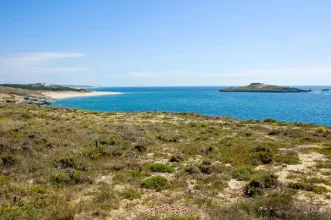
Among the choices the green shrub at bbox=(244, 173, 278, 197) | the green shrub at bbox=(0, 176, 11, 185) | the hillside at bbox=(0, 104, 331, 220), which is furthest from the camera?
the green shrub at bbox=(0, 176, 11, 185)

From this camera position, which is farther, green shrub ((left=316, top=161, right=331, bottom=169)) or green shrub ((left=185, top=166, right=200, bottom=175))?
green shrub ((left=316, top=161, right=331, bottom=169))

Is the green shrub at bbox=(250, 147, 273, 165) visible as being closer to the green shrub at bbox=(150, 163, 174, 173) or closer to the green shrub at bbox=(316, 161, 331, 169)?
the green shrub at bbox=(316, 161, 331, 169)

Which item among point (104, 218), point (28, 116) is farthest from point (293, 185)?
point (28, 116)

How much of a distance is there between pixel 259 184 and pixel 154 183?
4.97 meters

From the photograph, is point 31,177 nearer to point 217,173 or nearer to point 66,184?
point 66,184

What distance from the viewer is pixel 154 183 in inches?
523

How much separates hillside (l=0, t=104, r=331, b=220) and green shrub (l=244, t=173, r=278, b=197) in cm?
4

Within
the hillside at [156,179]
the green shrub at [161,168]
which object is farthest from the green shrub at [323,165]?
the green shrub at [161,168]

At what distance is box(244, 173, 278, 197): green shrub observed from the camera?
40.0 ft

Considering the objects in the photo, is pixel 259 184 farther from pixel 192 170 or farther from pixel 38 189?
pixel 38 189

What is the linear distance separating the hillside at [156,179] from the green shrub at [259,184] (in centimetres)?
4

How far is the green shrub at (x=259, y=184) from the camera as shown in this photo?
12195 millimetres

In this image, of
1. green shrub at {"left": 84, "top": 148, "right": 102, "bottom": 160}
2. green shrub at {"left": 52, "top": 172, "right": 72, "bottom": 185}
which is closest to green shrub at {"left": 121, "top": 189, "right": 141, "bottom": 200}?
green shrub at {"left": 52, "top": 172, "right": 72, "bottom": 185}

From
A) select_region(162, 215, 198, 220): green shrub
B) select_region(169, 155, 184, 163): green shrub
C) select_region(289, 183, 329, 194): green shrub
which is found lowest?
select_region(169, 155, 184, 163): green shrub
